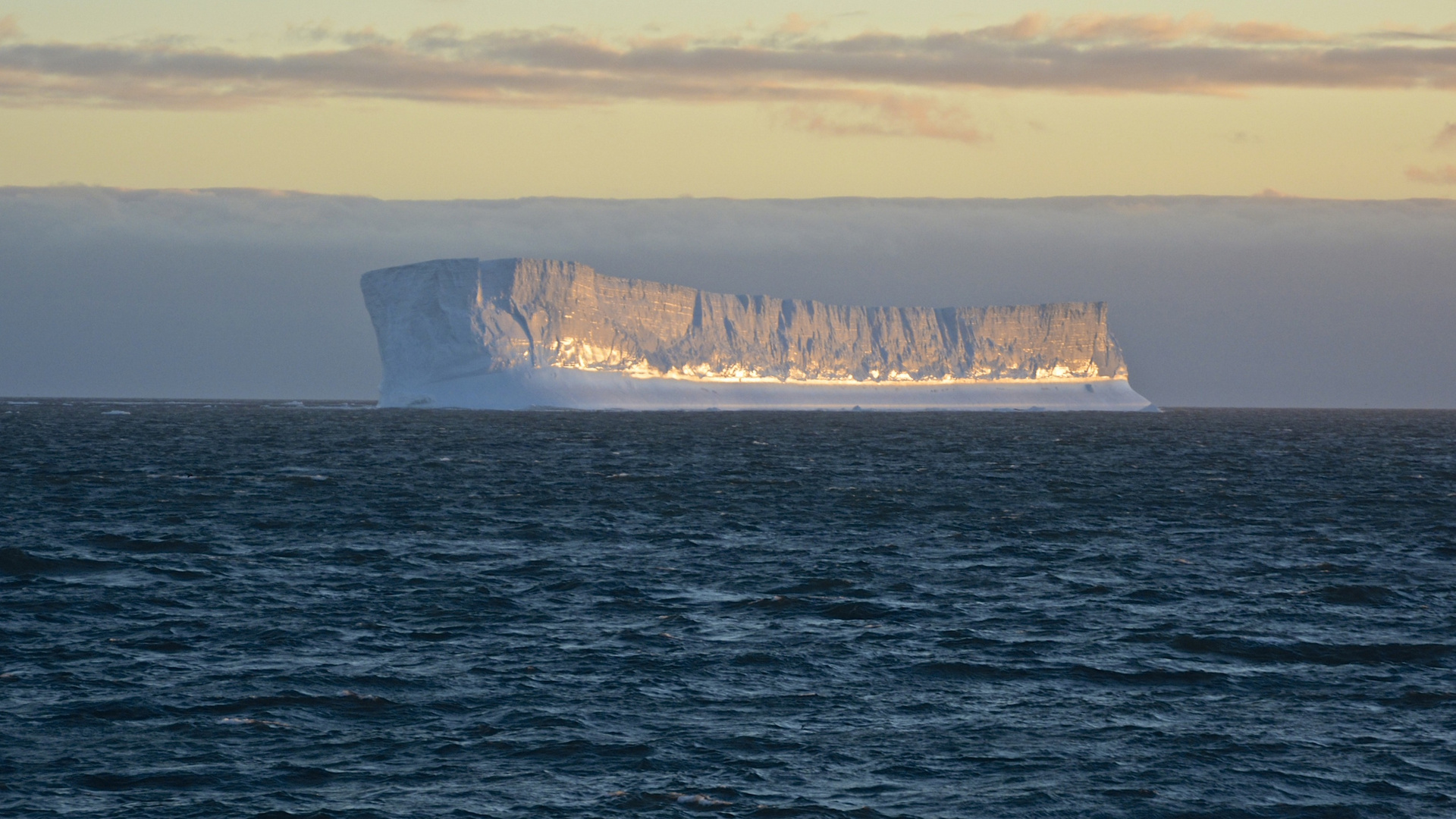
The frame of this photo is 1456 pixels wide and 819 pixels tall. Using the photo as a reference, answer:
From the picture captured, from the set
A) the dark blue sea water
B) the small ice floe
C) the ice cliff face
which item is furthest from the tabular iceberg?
the small ice floe

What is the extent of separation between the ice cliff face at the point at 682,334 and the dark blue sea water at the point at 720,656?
51240 mm

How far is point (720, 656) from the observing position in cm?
1137

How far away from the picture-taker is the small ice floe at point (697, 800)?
7.62 m

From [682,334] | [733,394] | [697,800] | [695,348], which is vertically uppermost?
[682,334]

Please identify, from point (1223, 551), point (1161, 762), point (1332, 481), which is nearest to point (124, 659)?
point (1161, 762)

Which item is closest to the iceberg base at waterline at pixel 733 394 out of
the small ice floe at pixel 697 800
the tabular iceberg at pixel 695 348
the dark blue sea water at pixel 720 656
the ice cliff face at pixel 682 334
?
the tabular iceberg at pixel 695 348

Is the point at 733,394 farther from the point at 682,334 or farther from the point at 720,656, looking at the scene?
the point at 720,656

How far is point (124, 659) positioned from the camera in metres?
10.9

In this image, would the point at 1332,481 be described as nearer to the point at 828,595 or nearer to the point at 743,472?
the point at 743,472

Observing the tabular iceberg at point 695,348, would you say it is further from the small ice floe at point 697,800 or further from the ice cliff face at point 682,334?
the small ice floe at point 697,800

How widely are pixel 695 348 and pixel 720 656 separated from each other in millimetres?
76059

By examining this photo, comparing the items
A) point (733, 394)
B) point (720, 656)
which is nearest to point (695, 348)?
point (733, 394)

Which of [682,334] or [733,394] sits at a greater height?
[682,334]

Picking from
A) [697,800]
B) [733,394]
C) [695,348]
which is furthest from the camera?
[733,394]
